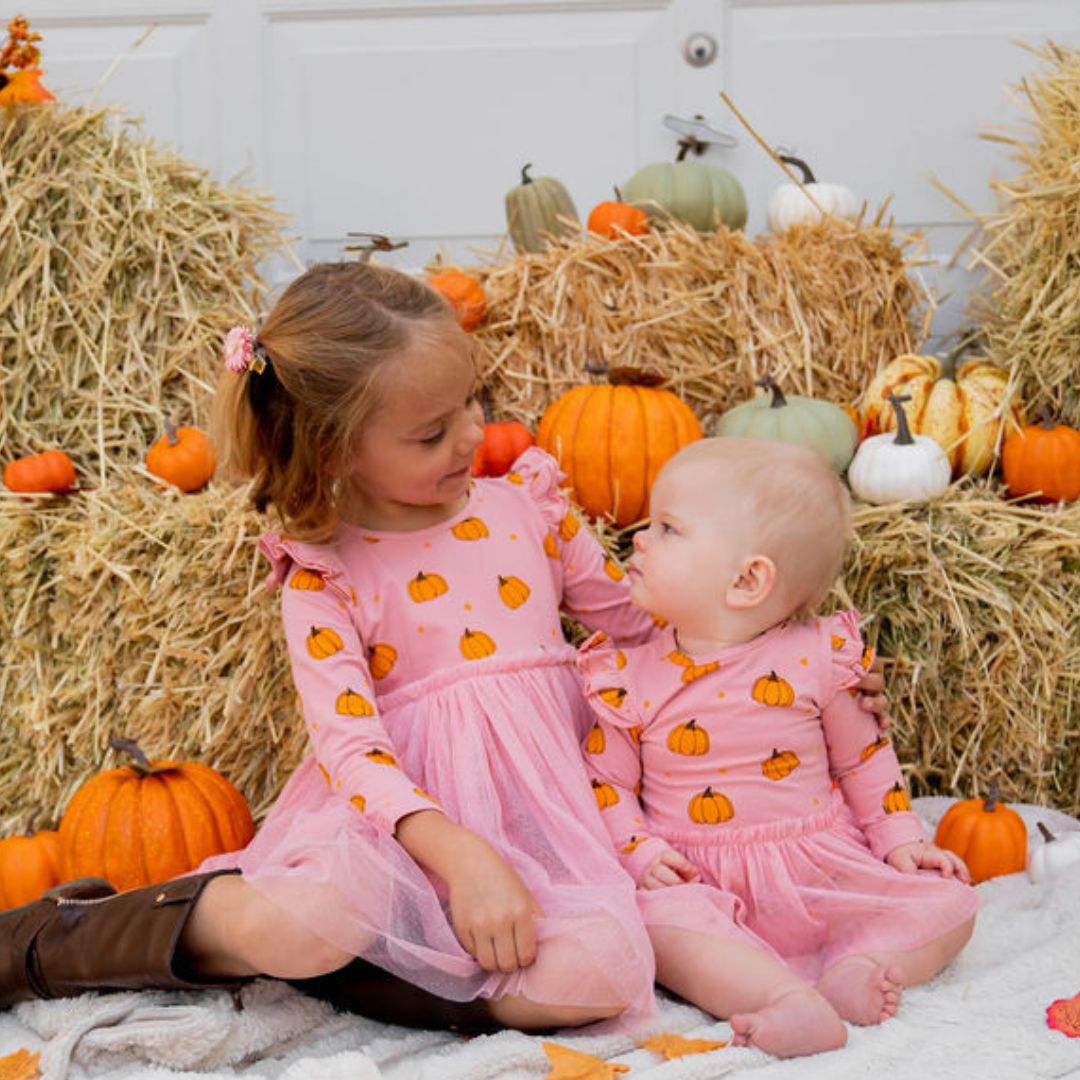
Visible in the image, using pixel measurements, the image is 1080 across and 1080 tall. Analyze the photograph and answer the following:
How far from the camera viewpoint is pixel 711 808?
1.90m

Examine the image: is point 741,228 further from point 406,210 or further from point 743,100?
point 406,210

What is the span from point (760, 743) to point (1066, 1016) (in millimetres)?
476

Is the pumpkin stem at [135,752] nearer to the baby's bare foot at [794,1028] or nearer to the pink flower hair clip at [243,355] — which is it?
the pink flower hair clip at [243,355]

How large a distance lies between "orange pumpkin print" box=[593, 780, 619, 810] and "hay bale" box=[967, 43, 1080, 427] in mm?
1305

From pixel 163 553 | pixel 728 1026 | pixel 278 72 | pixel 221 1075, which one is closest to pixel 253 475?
pixel 163 553

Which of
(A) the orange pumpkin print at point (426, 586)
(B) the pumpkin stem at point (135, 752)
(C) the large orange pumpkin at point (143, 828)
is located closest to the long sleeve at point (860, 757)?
(A) the orange pumpkin print at point (426, 586)

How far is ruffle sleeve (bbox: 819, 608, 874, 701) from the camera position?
1.91 meters

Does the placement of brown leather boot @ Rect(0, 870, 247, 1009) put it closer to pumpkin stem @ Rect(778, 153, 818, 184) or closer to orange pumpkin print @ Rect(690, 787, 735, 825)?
orange pumpkin print @ Rect(690, 787, 735, 825)

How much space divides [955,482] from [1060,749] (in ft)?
1.80

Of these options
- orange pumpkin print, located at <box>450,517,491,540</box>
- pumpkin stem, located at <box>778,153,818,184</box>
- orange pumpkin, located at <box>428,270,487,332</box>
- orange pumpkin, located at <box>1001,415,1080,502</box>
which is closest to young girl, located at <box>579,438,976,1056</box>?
orange pumpkin print, located at <box>450,517,491,540</box>

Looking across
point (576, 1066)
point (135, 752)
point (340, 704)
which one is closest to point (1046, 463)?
point (340, 704)

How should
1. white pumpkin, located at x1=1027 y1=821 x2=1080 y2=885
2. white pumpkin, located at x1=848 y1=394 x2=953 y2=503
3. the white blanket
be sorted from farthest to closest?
white pumpkin, located at x1=848 y1=394 x2=953 y2=503, white pumpkin, located at x1=1027 y1=821 x2=1080 y2=885, the white blanket

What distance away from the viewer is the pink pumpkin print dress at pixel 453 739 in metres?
1.66

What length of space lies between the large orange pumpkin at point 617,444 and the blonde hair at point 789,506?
62 cm
